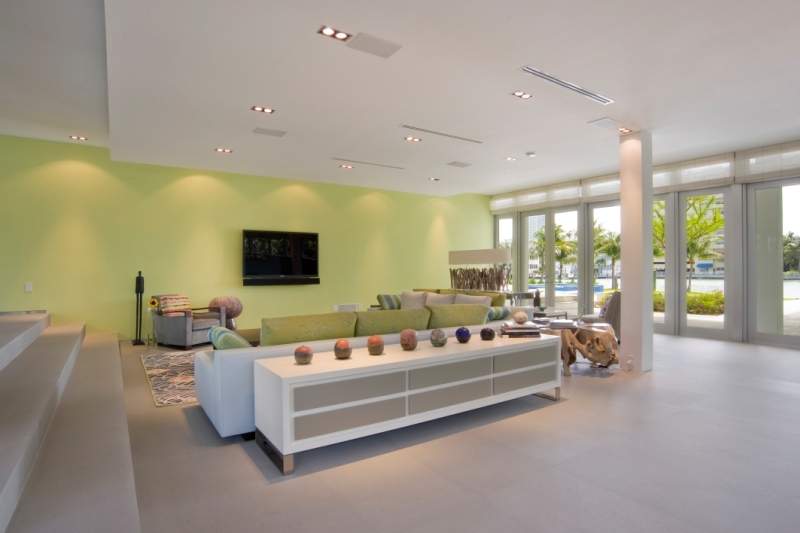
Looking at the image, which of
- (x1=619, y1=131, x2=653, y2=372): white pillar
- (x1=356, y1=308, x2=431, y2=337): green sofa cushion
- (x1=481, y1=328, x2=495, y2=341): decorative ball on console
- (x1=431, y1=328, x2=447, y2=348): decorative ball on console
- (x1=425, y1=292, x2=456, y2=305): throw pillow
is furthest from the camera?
(x1=425, y1=292, x2=456, y2=305): throw pillow

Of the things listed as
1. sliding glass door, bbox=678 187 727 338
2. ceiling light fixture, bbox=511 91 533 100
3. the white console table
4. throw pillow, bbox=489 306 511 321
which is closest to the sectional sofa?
the white console table

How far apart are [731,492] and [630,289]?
10.9ft

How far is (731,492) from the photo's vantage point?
2545 millimetres

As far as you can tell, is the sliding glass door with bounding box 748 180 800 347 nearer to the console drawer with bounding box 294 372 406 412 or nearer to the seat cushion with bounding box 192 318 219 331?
the console drawer with bounding box 294 372 406 412

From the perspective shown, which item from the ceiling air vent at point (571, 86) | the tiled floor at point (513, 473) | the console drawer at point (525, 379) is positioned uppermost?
the ceiling air vent at point (571, 86)

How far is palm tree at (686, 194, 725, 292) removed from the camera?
7684 mm

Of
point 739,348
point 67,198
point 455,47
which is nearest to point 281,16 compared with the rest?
point 455,47

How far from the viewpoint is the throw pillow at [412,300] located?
7.63m

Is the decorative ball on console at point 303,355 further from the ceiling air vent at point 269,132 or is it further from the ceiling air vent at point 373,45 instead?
the ceiling air vent at point 269,132

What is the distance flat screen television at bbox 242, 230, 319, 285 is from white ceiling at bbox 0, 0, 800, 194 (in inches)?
72.5

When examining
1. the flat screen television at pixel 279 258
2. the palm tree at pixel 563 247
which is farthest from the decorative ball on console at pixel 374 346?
the palm tree at pixel 563 247

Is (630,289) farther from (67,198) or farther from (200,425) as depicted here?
(67,198)

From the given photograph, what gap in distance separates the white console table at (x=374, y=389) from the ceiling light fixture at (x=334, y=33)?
2.36m

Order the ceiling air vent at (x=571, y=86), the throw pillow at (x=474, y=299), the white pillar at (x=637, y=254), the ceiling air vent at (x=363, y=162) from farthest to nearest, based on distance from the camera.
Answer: the ceiling air vent at (x=363, y=162)
the throw pillow at (x=474, y=299)
the white pillar at (x=637, y=254)
the ceiling air vent at (x=571, y=86)
